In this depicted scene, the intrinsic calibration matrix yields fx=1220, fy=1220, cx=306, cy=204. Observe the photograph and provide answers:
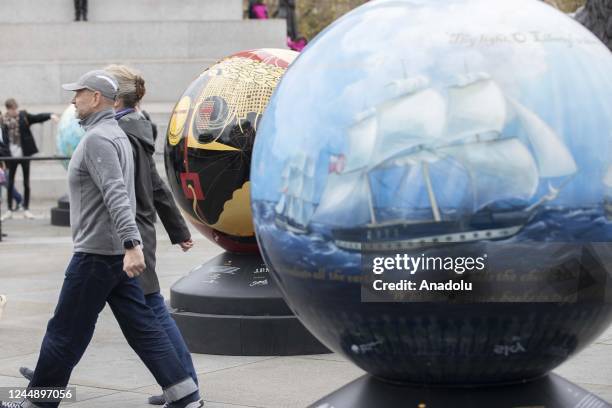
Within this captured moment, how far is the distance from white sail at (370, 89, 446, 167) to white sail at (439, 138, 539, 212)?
0.09 metres

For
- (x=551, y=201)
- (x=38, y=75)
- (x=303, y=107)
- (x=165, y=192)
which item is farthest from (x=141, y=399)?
(x=38, y=75)

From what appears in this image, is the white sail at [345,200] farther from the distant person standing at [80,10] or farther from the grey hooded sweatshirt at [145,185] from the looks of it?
the distant person standing at [80,10]

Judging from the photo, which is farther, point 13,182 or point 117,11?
point 117,11

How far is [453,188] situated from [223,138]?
376cm

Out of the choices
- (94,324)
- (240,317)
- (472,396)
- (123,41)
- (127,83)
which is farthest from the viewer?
(123,41)

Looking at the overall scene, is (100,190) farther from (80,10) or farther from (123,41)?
(80,10)

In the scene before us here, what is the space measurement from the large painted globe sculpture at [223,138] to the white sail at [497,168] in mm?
3675

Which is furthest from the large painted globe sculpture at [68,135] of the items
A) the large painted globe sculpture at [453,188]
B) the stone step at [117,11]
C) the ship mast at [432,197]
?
the ship mast at [432,197]

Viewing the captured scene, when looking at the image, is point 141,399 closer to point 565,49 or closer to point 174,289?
point 174,289

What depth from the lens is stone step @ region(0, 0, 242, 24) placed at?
24234mm

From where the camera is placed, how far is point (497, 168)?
12.0ft

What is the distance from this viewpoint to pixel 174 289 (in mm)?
7496

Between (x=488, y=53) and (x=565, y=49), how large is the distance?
0.30m

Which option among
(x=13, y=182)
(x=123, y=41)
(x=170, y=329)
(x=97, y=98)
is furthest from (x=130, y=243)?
(x=123, y=41)
